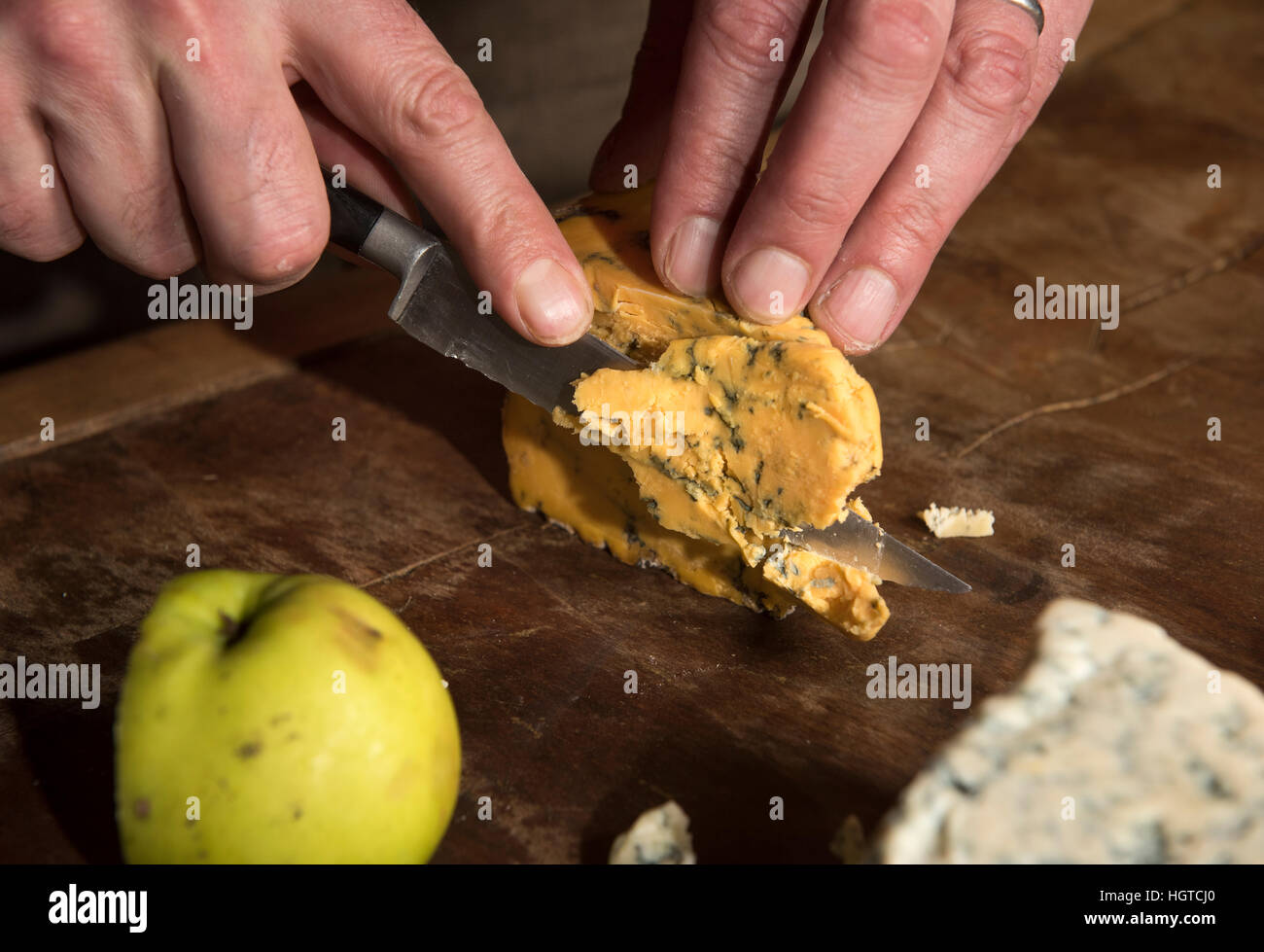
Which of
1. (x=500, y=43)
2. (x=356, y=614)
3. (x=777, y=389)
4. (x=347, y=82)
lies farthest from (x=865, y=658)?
(x=500, y=43)

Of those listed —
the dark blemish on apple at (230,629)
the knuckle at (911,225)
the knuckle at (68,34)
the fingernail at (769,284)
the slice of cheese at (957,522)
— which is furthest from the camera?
the slice of cheese at (957,522)

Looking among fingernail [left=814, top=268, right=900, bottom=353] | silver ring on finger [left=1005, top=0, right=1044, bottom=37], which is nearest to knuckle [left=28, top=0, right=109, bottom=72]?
fingernail [left=814, top=268, right=900, bottom=353]

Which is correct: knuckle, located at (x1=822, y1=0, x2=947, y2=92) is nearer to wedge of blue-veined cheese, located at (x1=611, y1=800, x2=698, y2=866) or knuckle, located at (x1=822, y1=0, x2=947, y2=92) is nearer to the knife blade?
the knife blade

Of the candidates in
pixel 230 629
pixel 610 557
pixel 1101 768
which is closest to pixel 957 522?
pixel 610 557

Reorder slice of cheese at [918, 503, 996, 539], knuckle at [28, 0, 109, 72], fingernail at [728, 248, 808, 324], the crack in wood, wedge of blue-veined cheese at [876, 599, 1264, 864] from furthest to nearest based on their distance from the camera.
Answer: the crack in wood → slice of cheese at [918, 503, 996, 539] → fingernail at [728, 248, 808, 324] → knuckle at [28, 0, 109, 72] → wedge of blue-veined cheese at [876, 599, 1264, 864]

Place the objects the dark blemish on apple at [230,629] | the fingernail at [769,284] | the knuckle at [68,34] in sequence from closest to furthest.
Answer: the dark blemish on apple at [230,629], the knuckle at [68,34], the fingernail at [769,284]

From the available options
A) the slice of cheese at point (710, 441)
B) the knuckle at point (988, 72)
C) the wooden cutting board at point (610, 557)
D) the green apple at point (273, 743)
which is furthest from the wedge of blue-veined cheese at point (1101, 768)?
the knuckle at point (988, 72)

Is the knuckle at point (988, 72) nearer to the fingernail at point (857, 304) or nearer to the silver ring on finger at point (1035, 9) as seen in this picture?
the silver ring on finger at point (1035, 9)
